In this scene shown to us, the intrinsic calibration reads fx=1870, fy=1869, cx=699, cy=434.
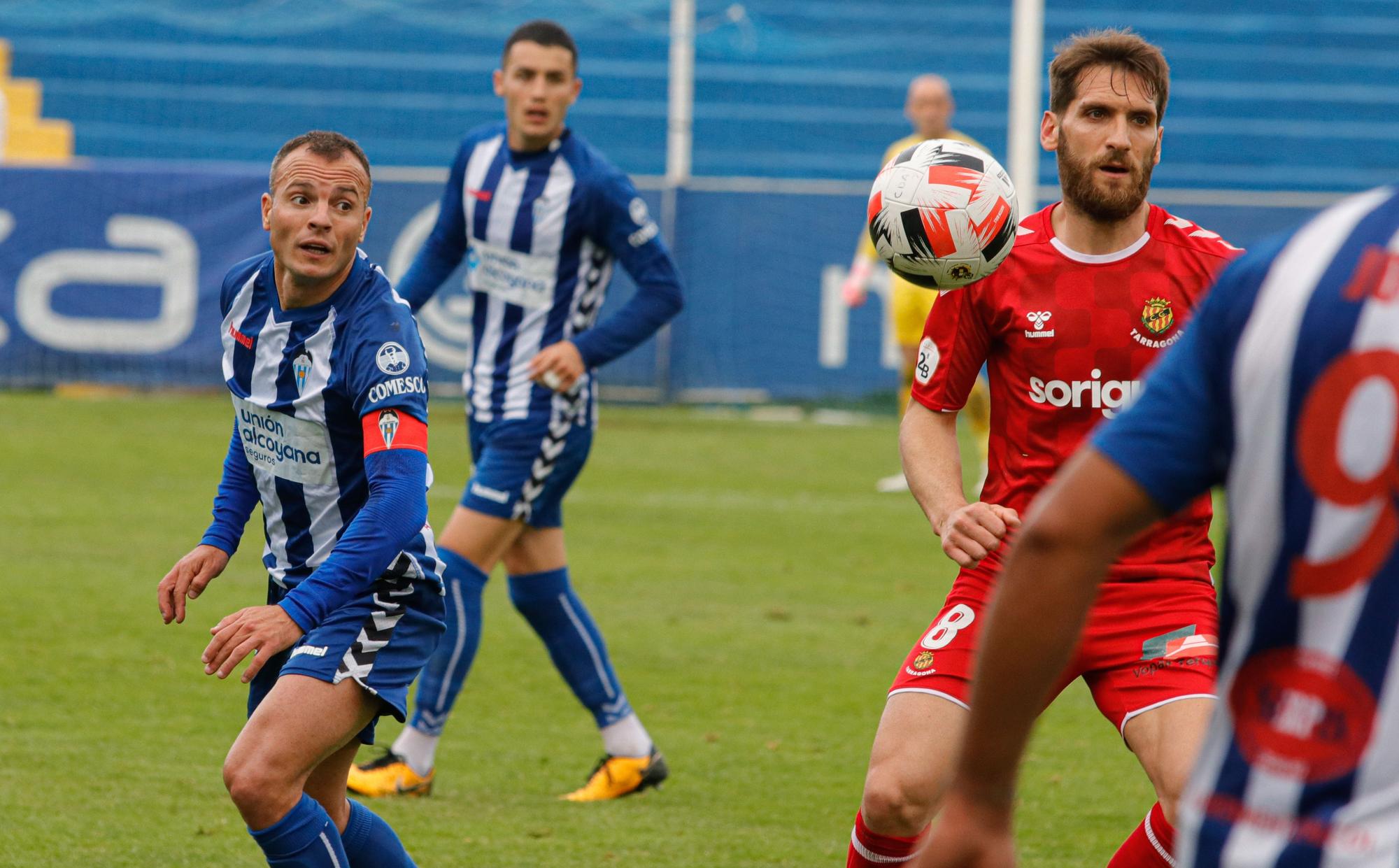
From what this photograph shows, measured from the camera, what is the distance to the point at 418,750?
230 inches

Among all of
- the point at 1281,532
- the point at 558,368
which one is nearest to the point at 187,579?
the point at 558,368

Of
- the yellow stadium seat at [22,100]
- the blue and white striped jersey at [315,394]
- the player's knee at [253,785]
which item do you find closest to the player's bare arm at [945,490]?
the blue and white striped jersey at [315,394]

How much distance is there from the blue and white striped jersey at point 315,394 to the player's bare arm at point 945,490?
3.47ft

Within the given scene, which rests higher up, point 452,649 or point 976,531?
point 976,531

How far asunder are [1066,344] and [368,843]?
186 centimetres

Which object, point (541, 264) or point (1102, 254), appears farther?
point (541, 264)

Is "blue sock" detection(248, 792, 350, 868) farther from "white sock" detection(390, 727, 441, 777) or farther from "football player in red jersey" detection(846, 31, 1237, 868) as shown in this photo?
"white sock" detection(390, 727, 441, 777)

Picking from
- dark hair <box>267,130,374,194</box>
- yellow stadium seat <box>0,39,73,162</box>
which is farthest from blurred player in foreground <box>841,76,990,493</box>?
yellow stadium seat <box>0,39,73,162</box>

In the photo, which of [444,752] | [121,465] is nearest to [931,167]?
[444,752]

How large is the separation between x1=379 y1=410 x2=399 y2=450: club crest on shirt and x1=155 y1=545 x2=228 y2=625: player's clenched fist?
0.49 m

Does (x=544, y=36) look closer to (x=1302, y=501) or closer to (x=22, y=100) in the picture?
(x=1302, y=501)

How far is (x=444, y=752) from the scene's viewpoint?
6.32 m

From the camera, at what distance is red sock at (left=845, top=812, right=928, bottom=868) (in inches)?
148

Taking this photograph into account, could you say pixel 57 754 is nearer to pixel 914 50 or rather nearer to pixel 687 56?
pixel 687 56
